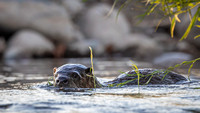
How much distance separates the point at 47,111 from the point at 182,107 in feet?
3.37

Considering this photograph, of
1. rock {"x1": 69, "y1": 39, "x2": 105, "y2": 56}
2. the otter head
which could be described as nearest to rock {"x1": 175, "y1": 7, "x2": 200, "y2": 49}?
rock {"x1": 69, "y1": 39, "x2": 105, "y2": 56}

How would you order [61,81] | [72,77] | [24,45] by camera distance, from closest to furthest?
1. [61,81]
2. [72,77]
3. [24,45]

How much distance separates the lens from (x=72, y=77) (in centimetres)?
429

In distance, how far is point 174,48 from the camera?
1908 cm

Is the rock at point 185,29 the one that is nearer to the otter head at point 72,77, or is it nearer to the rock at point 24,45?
the rock at point 24,45

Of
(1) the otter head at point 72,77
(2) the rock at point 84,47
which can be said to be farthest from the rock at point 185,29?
(1) the otter head at point 72,77

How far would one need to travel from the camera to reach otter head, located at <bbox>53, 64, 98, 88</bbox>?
4.16 metres

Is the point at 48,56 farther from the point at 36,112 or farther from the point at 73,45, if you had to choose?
the point at 36,112

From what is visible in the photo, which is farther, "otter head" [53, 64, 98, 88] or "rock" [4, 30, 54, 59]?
"rock" [4, 30, 54, 59]

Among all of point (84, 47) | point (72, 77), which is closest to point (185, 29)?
point (84, 47)

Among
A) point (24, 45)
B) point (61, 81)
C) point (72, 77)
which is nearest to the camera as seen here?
point (61, 81)

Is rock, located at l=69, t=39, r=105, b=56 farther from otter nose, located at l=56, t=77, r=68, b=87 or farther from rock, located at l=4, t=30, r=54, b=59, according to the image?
otter nose, located at l=56, t=77, r=68, b=87

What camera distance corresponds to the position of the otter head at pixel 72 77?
4.16m

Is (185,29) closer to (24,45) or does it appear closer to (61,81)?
(24,45)
